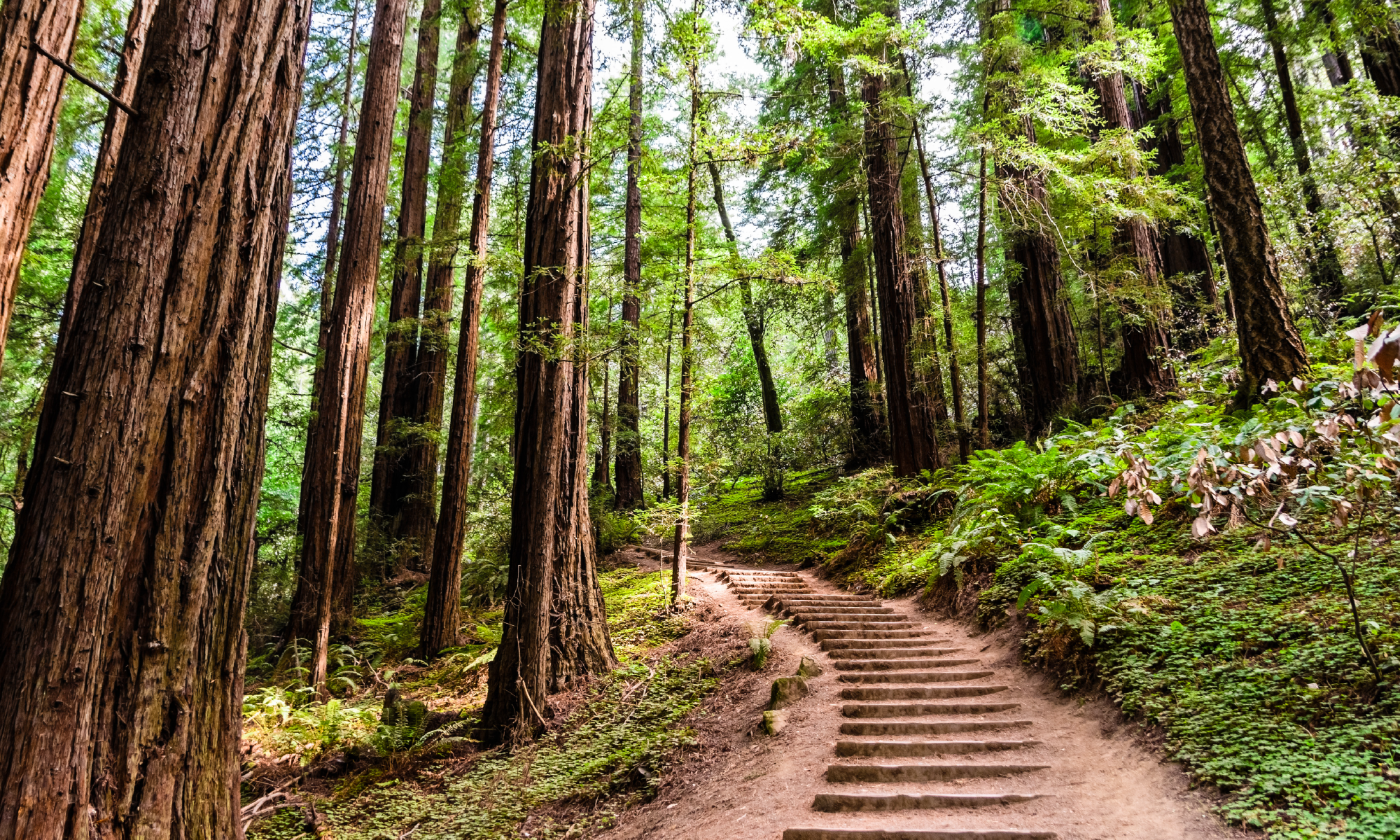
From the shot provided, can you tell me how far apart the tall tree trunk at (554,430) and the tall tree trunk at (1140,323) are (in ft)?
25.7

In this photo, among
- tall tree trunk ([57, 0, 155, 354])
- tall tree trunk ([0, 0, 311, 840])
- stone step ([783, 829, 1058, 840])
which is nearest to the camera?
tall tree trunk ([0, 0, 311, 840])

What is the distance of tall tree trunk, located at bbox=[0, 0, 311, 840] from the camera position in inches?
96.2

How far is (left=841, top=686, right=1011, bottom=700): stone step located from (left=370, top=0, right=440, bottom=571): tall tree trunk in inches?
348

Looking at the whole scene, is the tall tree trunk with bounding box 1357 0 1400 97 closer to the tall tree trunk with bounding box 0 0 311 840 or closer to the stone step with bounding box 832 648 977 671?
the stone step with bounding box 832 648 977 671

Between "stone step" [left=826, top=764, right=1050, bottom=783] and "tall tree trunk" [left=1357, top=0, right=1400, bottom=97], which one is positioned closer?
"stone step" [left=826, top=764, right=1050, bottom=783]

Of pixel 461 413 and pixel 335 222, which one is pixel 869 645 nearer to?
pixel 461 413

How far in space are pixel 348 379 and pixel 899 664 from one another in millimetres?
6882

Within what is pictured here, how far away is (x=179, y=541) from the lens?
9.20 feet

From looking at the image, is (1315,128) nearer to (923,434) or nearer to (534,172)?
(923,434)

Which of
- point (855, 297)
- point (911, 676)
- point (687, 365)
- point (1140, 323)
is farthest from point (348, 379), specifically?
point (1140, 323)

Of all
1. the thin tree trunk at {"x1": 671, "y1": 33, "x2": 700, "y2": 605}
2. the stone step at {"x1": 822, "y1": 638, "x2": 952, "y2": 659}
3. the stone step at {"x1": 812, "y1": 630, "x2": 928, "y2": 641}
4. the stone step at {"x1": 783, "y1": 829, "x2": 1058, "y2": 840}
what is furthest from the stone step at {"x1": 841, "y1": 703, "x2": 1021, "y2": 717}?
the thin tree trunk at {"x1": 671, "y1": 33, "x2": 700, "y2": 605}

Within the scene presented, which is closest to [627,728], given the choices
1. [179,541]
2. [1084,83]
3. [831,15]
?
[179,541]

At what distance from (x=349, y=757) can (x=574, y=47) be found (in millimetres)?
7297

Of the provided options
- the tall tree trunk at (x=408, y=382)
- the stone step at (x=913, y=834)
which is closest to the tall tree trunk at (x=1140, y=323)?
the stone step at (x=913, y=834)
